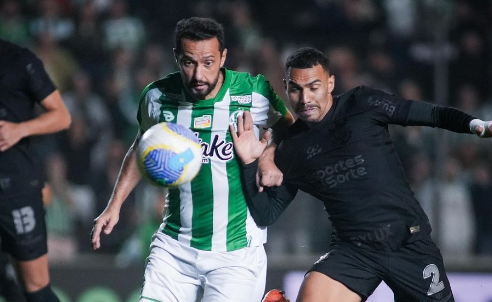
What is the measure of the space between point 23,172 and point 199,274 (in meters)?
1.38

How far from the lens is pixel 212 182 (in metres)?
4.64

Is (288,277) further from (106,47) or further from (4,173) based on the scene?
(106,47)

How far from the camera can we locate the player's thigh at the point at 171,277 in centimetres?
459

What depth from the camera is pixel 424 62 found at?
8711 millimetres

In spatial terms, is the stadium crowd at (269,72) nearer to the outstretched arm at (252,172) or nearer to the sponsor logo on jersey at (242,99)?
the outstretched arm at (252,172)

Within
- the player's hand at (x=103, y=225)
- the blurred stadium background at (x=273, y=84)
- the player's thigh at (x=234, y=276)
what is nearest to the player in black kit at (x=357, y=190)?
the player's thigh at (x=234, y=276)

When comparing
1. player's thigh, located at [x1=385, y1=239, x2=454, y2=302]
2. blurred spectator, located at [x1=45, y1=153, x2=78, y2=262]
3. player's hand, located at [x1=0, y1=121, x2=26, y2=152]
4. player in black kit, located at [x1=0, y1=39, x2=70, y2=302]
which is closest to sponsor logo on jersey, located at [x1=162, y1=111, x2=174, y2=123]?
player in black kit, located at [x1=0, y1=39, x2=70, y2=302]

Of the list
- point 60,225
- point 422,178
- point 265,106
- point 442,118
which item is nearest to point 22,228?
point 265,106

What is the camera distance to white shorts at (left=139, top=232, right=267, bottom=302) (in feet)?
15.0

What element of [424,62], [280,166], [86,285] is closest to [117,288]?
[86,285]

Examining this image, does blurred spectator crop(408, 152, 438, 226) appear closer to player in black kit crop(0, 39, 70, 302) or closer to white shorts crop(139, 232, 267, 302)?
white shorts crop(139, 232, 267, 302)

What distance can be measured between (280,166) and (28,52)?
1.75 metres

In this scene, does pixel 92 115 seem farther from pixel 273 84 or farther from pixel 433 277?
pixel 433 277

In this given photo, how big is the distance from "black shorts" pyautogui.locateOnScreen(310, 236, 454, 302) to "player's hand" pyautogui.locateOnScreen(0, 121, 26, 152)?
1945mm
